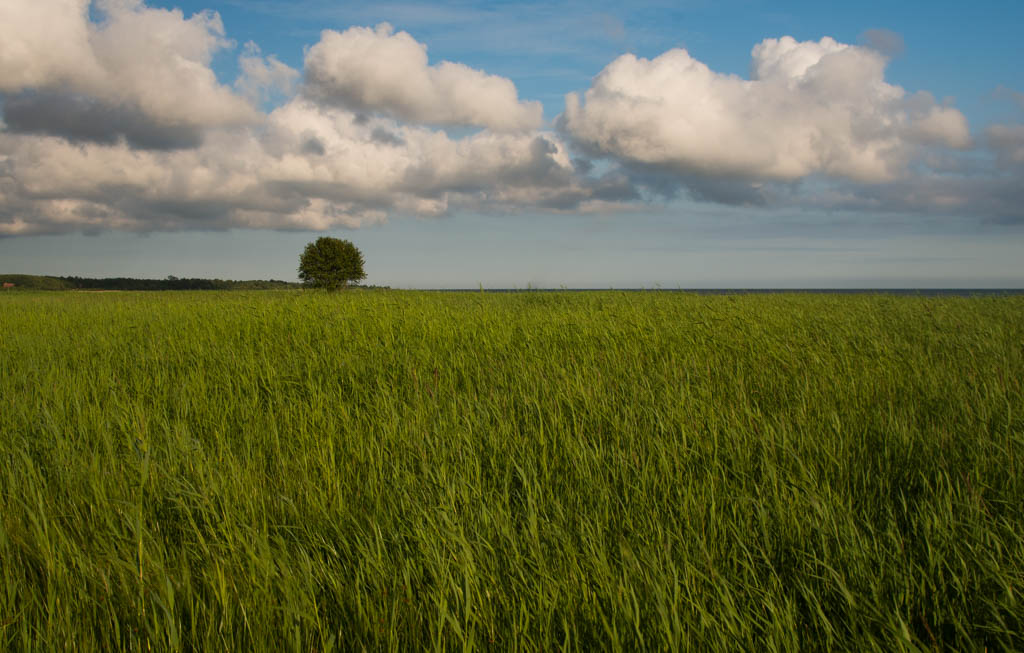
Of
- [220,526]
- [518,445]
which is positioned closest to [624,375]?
[518,445]

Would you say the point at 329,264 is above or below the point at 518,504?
above

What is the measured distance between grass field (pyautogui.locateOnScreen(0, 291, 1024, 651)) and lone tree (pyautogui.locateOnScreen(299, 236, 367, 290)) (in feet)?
137

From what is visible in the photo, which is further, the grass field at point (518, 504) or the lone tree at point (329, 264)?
the lone tree at point (329, 264)

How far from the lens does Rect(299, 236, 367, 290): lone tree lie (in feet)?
148

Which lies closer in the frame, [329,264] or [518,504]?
[518,504]

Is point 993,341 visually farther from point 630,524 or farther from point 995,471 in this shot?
point 630,524

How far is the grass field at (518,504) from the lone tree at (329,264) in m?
41.9

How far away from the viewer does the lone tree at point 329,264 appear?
45.2 m

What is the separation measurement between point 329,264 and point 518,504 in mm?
47645

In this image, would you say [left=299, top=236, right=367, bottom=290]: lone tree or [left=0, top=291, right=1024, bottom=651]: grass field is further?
[left=299, top=236, right=367, bottom=290]: lone tree

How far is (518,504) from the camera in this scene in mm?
2297

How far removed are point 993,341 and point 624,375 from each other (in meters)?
4.75

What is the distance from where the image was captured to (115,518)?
2258mm

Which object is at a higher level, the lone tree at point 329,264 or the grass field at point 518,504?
the lone tree at point 329,264
